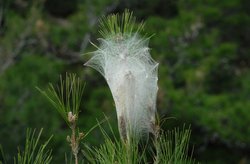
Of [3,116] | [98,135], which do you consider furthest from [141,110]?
[3,116]

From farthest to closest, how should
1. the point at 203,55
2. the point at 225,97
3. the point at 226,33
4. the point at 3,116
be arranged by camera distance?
1. the point at 226,33
2. the point at 203,55
3. the point at 225,97
4. the point at 3,116

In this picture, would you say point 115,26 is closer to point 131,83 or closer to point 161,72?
point 131,83

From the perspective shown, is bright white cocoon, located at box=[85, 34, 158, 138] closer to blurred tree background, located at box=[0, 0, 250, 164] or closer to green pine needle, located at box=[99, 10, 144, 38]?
green pine needle, located at box=[99, 10, 144, 38]

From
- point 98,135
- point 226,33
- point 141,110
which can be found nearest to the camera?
point 141,110

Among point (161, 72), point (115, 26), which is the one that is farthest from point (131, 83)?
point (161, 72)

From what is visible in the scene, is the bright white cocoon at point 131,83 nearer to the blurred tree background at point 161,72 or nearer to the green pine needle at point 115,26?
the green pine needle at point 115,26

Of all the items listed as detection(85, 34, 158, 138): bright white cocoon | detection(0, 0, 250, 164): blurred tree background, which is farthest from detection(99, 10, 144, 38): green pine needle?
detection(0, 0, 250, 164): blurred tree background

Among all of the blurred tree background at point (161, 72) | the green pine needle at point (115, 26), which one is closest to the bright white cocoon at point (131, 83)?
the green pine needle at point (115, 26)

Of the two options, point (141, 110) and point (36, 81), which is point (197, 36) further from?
point (141, 110)
